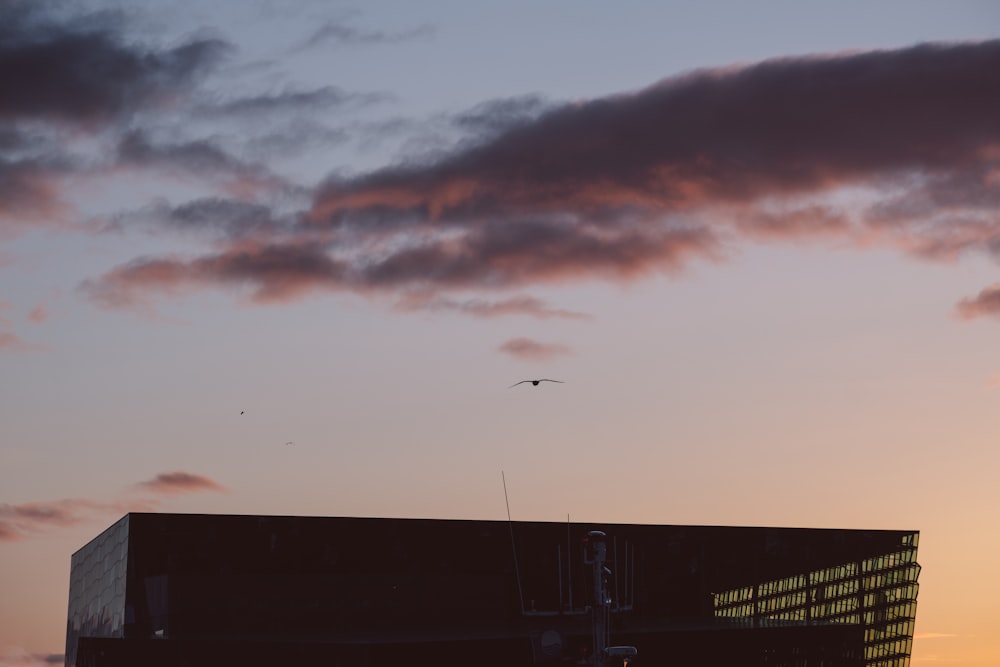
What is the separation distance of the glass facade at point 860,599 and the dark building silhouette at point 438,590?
0.20 m

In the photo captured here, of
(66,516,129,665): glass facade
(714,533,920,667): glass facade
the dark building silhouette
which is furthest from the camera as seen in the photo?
(714,533,920,667): glass facade

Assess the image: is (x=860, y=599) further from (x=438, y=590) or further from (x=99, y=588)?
(x=99, y=588)

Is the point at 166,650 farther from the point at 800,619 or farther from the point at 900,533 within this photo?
the point at 900,533

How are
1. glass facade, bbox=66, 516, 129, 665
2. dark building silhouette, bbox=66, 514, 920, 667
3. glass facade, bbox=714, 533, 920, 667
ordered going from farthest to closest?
glass facade, bbox=714, 533, 920, 667
glass facade, bbox=66, 516, 129, 665
dark building silhouette, bbox=66, 514, 920, 667

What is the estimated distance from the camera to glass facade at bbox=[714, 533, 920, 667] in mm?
98562

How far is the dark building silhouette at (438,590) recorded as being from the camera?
75812mm

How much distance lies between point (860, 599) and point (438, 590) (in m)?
33.6

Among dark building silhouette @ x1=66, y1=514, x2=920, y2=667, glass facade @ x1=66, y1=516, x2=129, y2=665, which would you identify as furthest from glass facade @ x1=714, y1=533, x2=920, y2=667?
glass facade @ x1=66, y1=516, x2=129, y2=665

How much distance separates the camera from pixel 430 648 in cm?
7150

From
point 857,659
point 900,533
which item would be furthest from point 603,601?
point 900,533

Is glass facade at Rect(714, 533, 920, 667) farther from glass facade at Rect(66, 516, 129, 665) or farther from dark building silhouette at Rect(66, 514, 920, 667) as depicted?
glass facade at Rect(66, 516, 129, 665)

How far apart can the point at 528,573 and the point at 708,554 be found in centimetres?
1331

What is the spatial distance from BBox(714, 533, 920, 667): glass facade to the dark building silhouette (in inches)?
8.0

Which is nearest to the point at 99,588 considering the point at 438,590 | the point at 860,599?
the point at 438,590
